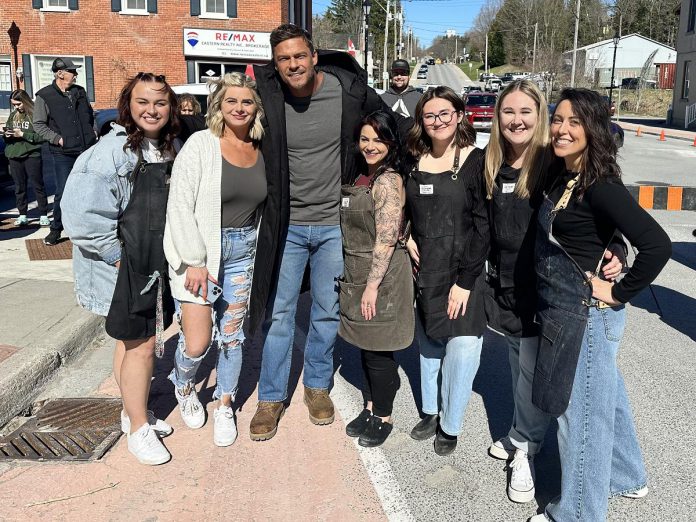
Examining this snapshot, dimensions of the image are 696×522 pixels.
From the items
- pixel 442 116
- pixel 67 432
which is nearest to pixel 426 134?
pixel 442 116

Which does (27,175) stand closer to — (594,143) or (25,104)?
(25,104)

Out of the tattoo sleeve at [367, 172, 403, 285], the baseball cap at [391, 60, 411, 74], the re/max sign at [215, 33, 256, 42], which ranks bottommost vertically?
the tattoo sleeve at [367, 172, 403, 285]

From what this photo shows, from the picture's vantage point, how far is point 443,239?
340cm

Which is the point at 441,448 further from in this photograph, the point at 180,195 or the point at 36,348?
the point at 36,348

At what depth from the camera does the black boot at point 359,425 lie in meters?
3.86

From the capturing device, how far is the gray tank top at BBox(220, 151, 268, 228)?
3.46 meters

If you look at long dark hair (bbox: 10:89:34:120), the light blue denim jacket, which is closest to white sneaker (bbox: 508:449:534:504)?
the light blue denim jacket

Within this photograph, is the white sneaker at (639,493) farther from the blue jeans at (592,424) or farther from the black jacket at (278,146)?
the black jacket at (278,146)

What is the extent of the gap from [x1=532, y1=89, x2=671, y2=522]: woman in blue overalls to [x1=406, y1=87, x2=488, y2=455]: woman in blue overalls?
0.53 metres

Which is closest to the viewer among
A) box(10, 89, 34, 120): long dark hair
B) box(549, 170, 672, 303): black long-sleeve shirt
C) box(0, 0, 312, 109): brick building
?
box(549, 170, 672, 303): black long-sleeve shirt

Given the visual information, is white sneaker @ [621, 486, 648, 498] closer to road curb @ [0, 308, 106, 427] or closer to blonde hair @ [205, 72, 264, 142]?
blonde hair @ [205, 72, 264, 142]

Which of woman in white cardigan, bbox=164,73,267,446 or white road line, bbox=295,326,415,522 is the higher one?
woman in white cardigan, bbox=164,73,267,446

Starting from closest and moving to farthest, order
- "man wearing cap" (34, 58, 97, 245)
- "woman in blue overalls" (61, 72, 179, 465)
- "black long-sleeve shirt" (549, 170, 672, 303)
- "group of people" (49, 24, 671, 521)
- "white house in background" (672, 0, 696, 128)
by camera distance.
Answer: "black long-sleeve shirt" (549, 170, 672, 303)
"group of people" (49, 24, 671, 521)
"woman in blue overalls" (61, 72, 179, 465)
"man wearing cap" (34, 58, 97, 245)
"white house in background" (672, 0, 696, 128)

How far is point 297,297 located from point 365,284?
50 cm
